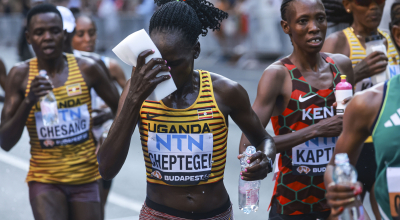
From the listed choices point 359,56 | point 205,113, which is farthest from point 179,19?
point 359,56

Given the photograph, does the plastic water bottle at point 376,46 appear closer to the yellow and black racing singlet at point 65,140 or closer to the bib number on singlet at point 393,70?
the bib number on singlet at point 393,70

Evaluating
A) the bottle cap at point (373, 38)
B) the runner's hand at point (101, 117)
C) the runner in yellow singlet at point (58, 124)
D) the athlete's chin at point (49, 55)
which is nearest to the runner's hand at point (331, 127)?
the bottle cap at point (373, 38)

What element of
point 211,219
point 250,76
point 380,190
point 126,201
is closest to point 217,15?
point 211,219

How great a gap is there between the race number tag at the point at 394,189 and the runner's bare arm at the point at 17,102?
3.08 metres

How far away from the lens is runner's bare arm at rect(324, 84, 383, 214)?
2.58 metres

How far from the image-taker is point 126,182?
8.84 meters

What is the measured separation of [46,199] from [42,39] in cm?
147

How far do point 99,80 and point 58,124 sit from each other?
1.99 ft

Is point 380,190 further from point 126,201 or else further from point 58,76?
point 126,201

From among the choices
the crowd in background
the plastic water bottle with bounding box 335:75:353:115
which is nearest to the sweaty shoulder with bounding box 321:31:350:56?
the plastic water bottle with bounding box 335:75:353:115

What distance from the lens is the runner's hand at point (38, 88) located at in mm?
4812

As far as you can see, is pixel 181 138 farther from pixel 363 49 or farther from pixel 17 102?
pixel 363 49

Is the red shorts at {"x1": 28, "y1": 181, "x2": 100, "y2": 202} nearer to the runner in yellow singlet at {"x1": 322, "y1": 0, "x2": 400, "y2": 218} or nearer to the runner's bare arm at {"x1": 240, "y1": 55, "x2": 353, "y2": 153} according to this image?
the runner's bare arm at {"x1": 240, "y1": 55, "x2": 353, "y2": 153}

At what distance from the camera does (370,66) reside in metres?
5.24
